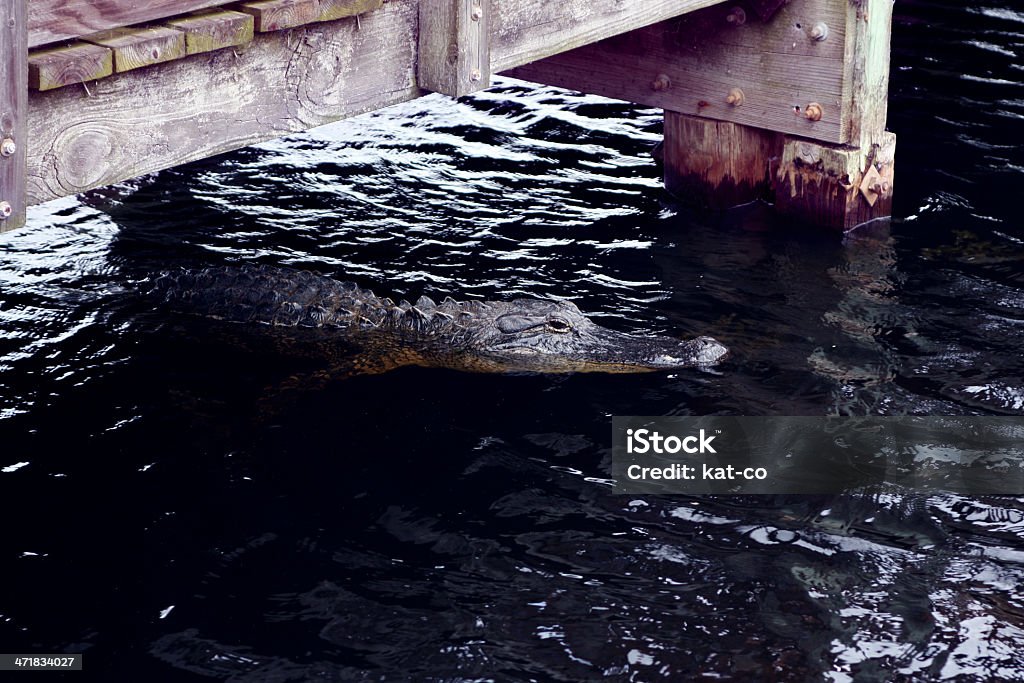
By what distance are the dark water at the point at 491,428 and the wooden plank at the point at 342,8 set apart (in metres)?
1.97

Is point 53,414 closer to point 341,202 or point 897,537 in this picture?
point 341,202

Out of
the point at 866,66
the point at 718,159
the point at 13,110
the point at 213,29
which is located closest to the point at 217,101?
the point at 213,29

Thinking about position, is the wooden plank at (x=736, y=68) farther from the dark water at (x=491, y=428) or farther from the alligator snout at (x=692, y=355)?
the alligator snout at (x=692, y=355)

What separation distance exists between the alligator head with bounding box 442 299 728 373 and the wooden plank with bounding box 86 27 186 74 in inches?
96.9

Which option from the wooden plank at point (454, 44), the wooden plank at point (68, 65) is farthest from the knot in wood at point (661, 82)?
the wooden plank at point (68, 65)

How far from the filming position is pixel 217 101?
16.9 feet

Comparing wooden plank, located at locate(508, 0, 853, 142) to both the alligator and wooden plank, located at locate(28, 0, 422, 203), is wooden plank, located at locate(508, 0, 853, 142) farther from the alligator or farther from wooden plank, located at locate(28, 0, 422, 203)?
wooden plank, located at locate(28, 0, 422, 203)

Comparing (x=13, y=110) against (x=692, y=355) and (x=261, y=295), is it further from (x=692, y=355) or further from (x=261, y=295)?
(x=692, y=355)

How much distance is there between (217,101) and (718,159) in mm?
4019

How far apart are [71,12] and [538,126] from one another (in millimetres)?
5639

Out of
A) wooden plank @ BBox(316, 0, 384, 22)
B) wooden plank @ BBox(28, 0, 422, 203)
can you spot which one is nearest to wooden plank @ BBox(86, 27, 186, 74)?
wooden plank @ BBox(28, 0, 422, 203)

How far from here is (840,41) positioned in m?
7.32

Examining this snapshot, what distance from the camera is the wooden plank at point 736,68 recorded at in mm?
7418

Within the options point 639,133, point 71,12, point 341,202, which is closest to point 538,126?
point 639,133
